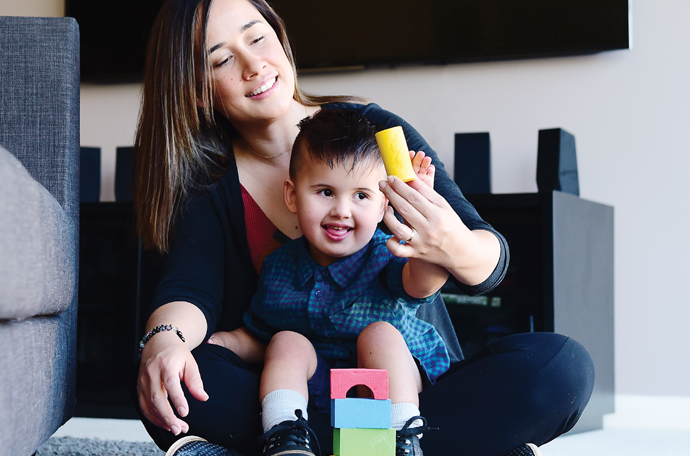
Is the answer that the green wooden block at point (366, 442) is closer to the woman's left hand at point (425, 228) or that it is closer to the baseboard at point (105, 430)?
the woman's left hand at point (425, 228)

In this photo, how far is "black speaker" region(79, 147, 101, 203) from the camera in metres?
2.22

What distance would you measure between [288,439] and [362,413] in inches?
3.5

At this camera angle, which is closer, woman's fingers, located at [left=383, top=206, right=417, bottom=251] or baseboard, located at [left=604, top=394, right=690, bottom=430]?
woman's fingers, located at [left=383, top=206, right=417, bottom=251]

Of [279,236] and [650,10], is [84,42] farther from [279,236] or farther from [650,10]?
[650,10]

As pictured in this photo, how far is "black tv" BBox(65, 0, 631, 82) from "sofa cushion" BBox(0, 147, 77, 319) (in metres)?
1.55

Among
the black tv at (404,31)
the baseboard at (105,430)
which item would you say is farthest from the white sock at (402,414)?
the black tv at (404,31)

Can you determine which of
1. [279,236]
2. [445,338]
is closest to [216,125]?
[279,236]

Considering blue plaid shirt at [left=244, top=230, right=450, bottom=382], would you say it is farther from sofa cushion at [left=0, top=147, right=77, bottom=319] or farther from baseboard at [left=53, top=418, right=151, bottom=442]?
baseboard at [left=53, top=418, right=151, bottom=442]

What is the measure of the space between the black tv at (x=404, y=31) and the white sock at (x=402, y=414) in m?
1.57

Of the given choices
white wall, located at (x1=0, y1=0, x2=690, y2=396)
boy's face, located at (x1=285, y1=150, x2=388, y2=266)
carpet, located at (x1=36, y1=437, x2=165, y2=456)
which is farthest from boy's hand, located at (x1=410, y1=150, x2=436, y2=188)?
white wall, located at (x1=0, y1=0, x2=690, y2=396)

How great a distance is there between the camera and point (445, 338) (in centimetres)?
108

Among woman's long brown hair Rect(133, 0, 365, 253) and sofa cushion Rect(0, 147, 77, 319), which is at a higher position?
woman's long brown hair Rect(133, 0, 365, 253)

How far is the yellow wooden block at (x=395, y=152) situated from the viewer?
2.38ft

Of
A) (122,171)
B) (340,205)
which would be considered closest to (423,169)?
(340,205)
